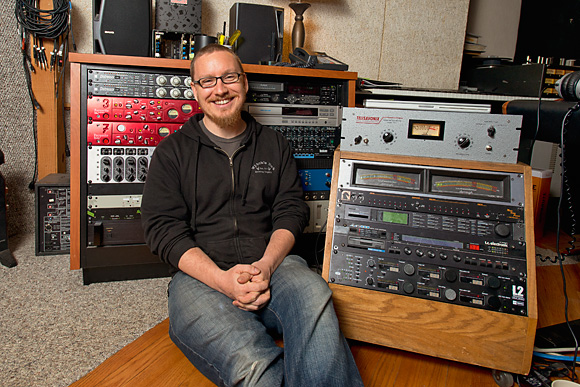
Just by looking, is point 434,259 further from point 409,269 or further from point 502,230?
point 502,230

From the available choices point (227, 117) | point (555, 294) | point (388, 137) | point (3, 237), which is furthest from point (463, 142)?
point (3, 237)

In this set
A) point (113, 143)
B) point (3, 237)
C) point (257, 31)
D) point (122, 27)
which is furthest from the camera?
point (257, 31)

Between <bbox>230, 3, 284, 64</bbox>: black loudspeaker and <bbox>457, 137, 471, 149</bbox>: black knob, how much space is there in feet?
3.30

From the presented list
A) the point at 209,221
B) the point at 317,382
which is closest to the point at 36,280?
the point at 209,221

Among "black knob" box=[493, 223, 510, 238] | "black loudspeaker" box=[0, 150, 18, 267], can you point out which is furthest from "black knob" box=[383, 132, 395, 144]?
"black loudspeaker" box=[0, 150, 18, 267]

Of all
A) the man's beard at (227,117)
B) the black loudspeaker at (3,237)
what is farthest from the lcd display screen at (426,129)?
the black loudspeaker at (3,237)

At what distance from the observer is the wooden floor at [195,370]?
1242 millimetres

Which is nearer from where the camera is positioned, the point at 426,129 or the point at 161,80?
the point at 426,129

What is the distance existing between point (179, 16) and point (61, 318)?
1.34 m

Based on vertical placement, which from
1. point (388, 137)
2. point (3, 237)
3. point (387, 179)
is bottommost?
point (3, 237)

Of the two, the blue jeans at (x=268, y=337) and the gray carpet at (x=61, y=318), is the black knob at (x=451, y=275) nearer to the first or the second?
the blue jeans at (x=268, y=337)

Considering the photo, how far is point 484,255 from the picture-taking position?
1283mm

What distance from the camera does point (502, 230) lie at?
1.28 metres

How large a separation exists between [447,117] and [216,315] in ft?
3.02
